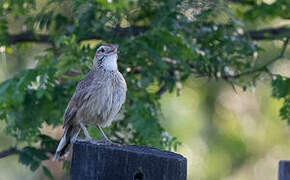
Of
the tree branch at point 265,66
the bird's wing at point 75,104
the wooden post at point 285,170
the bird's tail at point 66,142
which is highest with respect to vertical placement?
the tree branch at point 265,66

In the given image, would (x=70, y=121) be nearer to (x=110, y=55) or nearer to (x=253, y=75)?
(x=110, y=55)

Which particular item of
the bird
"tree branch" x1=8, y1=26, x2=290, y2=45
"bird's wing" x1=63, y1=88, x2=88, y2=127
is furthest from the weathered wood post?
"tree branch" x1=8, y1=26, x2=290, y2=45

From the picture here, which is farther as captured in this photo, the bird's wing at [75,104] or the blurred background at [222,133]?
the blurred background at [222,133]

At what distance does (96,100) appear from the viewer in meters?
6.45

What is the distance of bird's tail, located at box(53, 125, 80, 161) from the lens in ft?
20.8

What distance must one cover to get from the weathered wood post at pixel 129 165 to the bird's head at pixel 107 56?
2.74 m

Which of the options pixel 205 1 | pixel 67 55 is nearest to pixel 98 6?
pixel 67 55

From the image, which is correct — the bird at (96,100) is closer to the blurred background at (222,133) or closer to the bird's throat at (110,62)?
the bird's throat at (110,62)

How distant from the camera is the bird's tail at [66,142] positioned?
633 centimetres

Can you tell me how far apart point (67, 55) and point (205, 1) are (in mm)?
1803

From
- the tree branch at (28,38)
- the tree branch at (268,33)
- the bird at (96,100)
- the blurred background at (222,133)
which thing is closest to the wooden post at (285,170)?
the bird at (96,100)

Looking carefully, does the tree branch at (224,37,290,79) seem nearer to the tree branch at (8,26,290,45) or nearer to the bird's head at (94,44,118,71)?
the tree branch at (8,26,290,45)

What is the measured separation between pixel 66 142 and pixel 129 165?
8.78ft

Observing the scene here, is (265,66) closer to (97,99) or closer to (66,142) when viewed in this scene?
(97,99)
